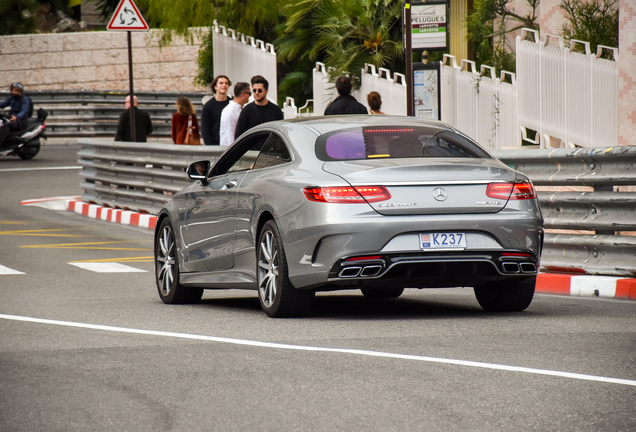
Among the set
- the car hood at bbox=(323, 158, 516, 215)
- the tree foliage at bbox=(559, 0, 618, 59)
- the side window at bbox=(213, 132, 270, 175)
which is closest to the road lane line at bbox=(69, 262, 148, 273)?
the side window at bbox=(213, 132, 270, 175)

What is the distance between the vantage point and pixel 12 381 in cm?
598

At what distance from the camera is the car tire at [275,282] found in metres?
8.05

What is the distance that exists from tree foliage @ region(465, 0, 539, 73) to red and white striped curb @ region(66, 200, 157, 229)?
645 centimetres

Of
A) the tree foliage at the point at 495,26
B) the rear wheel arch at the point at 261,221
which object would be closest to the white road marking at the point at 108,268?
the rear wheel arch at the point at 261,221

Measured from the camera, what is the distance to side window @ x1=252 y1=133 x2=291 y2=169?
8523 mm

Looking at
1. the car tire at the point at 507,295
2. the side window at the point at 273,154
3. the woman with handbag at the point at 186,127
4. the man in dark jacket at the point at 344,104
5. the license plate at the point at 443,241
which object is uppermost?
the man in dark jacket at the point at 344,104

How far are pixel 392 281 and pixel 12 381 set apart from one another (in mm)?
2768

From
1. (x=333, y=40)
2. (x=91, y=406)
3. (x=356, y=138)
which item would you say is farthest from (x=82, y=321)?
(x=333, y=40)

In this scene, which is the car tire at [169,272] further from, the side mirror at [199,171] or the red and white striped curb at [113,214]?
the red and white striped curb at [113,214]

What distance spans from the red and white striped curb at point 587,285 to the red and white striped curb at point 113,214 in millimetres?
9026

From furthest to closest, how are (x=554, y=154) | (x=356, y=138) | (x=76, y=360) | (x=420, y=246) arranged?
(x=554, y=154) → (x=356, y=138) → (x=420, y=246) → (x=76, y=360)

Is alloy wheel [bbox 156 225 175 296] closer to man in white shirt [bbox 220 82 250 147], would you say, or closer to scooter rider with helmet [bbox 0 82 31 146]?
man in white shirt [bbox 220 82 250 147]

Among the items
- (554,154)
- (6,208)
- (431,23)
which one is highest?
(431,23)

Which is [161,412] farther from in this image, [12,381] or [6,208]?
[6,208]
